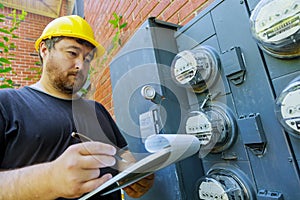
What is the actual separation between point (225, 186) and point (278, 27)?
0.42 metres

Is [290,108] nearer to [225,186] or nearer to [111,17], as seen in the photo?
[225,186]

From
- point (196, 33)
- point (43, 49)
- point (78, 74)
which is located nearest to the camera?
point (196, 33)

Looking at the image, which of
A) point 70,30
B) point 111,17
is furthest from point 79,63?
point 111,17

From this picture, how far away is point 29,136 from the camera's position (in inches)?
29.7

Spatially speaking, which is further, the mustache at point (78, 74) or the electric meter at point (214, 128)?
the mustache at point (78, 74)

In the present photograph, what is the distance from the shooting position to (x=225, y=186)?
0.53 m

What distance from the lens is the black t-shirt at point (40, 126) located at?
73 cm

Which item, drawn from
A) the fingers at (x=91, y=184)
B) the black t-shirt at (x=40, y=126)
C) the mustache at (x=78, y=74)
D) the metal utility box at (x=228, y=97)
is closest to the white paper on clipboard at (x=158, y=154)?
the fingers at (x=91, y=184)

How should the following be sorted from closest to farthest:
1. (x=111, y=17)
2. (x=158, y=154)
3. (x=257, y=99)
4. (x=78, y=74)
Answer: (x=158, y=154) < (x=257, y=99) < (x=78, y=74) < (x=111, y=17)

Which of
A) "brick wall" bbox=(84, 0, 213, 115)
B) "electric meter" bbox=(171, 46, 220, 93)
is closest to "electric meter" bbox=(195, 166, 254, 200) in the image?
"electric meter" bbox=(171, 46, 220, 93)

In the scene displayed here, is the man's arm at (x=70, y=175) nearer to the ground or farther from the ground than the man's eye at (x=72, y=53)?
nearer to the ground

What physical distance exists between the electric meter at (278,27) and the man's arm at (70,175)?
0.44 m

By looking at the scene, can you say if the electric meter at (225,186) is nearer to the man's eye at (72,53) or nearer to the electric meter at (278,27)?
the electric meter at (278,27)

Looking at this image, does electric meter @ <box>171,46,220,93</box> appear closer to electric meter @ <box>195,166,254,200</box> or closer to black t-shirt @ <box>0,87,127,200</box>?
electric meter @ <box>195,166,254,200</box>
